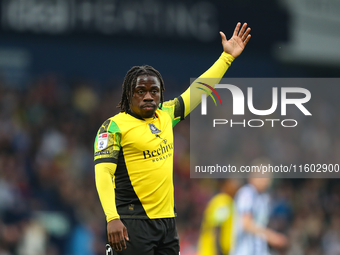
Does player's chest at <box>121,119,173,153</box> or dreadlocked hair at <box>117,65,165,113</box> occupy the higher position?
dreadlocked hair at <box>117,65,165,113</box>

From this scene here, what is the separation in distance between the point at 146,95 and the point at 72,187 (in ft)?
22.8

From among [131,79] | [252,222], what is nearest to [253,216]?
[252,222]

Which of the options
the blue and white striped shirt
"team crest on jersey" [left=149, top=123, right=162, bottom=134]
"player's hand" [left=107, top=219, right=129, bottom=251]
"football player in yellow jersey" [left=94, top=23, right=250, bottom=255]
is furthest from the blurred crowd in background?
"player's hand" [left=107, top=219, right=129, bottom=251]

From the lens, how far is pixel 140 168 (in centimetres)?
431

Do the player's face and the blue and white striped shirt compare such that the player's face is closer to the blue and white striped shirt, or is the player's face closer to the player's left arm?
the player's left arm

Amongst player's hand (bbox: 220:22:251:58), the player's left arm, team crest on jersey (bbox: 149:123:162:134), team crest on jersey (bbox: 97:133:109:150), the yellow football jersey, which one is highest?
player's hand (bbox: 220:22:251:58)

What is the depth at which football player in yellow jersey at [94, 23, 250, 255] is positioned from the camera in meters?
4.20

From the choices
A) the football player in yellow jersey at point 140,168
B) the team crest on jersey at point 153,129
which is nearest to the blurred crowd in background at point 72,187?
the football player in yellow jersey at point 140,168

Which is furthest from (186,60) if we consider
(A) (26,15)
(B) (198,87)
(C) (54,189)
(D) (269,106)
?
(B) (198,87)

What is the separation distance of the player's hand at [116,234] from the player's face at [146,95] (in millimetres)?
927

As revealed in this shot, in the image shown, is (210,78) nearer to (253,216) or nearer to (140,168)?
(140,168)

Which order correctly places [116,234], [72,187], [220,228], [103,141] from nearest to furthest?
[116,234]
[103,141]
[220,228]
[72,187]

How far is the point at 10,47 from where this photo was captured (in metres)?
12.9

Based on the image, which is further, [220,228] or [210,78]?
[220,228]
